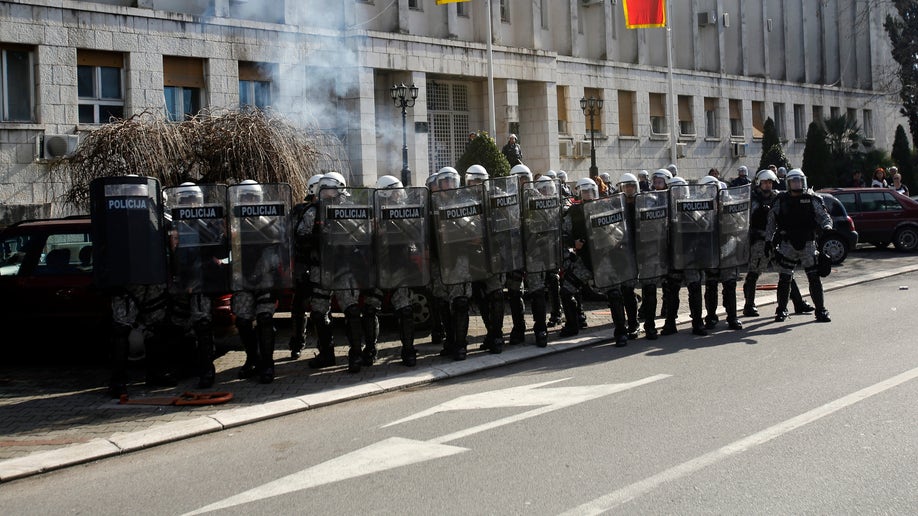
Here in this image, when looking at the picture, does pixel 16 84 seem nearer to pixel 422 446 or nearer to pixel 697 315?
pixel 697 315

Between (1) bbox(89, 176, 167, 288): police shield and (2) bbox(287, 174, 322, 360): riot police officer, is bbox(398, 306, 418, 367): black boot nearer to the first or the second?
(2) bbox(287, 174, 322, 360): riot police officer

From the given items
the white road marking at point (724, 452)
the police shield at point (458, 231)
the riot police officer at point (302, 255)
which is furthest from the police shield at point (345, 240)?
the white road marking at point (724, 452)

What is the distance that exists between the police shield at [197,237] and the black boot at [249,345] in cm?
50

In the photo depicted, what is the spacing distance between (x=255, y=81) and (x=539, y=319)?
1343 cm

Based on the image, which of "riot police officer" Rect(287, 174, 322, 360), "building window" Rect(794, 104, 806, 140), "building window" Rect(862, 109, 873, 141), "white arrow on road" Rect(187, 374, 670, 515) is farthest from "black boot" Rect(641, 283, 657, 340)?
"building window" Rect(862, 109, 873, 141)

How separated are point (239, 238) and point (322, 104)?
1388cm

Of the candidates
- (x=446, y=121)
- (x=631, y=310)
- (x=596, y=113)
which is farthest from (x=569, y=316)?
(x=596, y=113)

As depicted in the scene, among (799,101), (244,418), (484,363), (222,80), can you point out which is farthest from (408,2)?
(799,101)

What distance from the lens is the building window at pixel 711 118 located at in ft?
117

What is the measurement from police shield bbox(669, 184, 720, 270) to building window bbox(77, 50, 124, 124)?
503 inches

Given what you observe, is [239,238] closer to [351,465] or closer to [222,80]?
[351,465]

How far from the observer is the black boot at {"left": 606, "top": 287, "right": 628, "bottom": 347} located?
10180mm

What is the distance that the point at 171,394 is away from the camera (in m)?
8.33

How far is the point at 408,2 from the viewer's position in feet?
81.6
